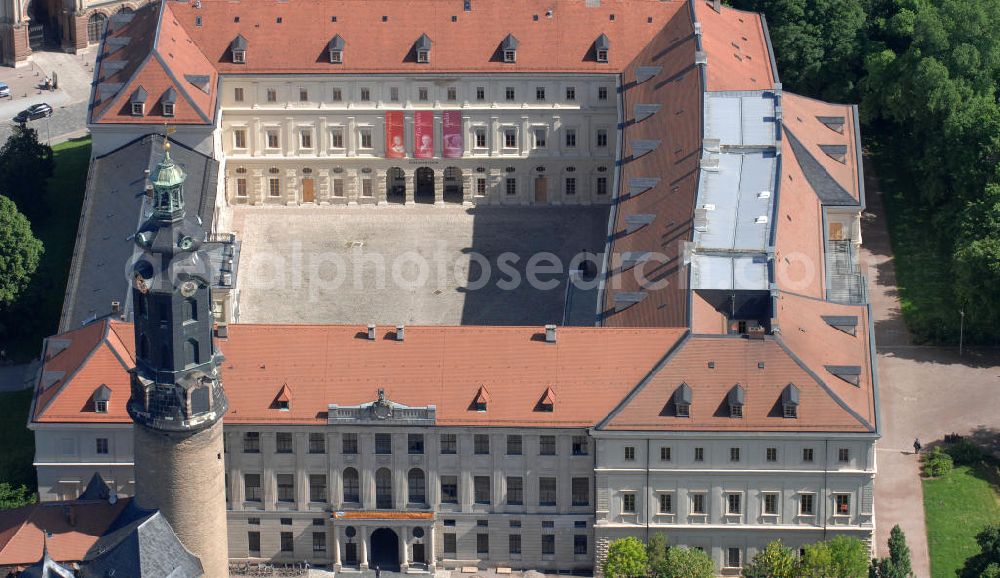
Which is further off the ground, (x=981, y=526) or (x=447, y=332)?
(x=447, y=332)

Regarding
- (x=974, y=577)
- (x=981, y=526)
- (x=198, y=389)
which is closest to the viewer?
(x=198, y=389)

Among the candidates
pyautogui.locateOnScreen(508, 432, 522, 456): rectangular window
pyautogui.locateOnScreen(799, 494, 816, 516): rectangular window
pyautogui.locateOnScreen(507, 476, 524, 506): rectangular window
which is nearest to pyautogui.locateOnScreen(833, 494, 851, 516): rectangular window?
pyautogui.locateOnScreen(799, 494, 816, 516): rectangular window

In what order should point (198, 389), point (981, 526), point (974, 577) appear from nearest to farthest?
point (198, 389) → point (974, 577) → point (981, 526)

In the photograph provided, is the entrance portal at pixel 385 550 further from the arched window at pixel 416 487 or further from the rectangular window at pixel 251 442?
the rectangular window at pixel 251 442

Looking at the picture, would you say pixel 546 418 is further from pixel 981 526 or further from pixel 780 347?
pixel 981 526

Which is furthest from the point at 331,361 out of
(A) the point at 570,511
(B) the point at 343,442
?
(A) the point at 570,511

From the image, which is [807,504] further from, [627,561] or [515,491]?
[515,491]

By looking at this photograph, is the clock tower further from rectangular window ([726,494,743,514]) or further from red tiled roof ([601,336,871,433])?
rectangular window ([726,494,743,514])
